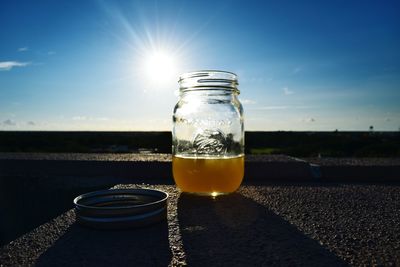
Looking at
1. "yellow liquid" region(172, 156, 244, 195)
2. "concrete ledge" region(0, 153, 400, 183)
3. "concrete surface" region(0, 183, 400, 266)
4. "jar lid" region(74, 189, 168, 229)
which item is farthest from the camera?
"concrete ledge" region(0, 153, 400, 183)

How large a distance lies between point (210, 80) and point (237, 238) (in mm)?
692

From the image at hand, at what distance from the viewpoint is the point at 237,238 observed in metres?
0.70

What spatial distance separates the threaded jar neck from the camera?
4.09 feet

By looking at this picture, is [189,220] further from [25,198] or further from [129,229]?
[25,198]

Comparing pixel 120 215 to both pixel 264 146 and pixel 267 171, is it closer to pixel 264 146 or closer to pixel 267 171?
pixel 267 171

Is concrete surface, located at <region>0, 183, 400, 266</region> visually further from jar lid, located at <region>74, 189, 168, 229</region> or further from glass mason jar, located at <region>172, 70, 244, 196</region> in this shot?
glass mason jar, located at <region>172, 70, 244, 196</region>

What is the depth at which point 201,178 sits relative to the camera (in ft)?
3.69

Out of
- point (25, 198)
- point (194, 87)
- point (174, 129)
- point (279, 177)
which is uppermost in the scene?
point (194, 87)

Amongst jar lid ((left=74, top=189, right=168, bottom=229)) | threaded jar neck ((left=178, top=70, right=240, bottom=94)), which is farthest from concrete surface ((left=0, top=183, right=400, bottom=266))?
threaded jar neck ((left=178, top=70, right=240, bottom=94))

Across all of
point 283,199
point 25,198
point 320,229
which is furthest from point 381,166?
point 25,198

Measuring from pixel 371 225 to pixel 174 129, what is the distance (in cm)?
77

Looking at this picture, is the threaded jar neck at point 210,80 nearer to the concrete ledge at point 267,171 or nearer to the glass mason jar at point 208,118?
the glass mason jar at point 208,118

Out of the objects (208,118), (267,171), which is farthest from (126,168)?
(267,171)

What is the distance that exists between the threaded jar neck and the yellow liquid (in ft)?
0.94
